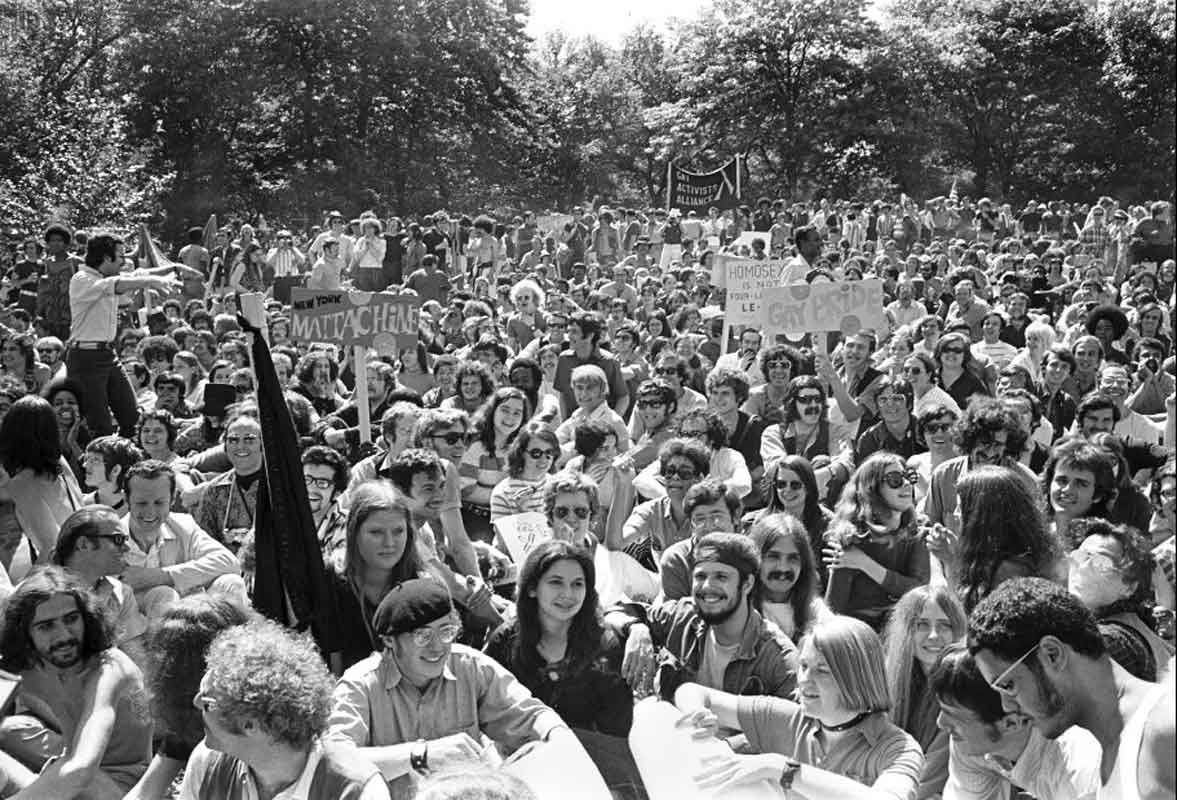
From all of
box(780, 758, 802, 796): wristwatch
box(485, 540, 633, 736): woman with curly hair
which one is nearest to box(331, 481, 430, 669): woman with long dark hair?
box(485, 540, 633, 736): woman with curly hair

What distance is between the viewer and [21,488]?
5.98m

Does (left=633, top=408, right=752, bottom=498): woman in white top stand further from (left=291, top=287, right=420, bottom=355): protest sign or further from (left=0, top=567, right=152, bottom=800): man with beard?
(left=0, top=567, right=152, bottom=800): man with beard

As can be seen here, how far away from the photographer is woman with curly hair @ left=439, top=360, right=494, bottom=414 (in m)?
8.92

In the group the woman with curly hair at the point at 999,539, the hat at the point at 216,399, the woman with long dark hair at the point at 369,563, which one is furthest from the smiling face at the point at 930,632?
the hat at the point at 216,399

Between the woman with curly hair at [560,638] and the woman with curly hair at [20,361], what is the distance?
673 cm

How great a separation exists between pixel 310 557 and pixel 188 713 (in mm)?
929

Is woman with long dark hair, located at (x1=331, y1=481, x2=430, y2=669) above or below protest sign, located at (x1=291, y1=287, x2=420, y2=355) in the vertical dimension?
below

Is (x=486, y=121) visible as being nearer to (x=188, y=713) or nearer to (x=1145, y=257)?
(x=1145, y=257)

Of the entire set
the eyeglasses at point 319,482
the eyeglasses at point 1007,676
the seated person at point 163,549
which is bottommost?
the seated person at point 163,549

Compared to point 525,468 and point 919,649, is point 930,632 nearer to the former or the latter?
point 919,649

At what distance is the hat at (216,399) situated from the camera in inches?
351

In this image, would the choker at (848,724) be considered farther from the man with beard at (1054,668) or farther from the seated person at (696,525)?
the seated person at (696,525)

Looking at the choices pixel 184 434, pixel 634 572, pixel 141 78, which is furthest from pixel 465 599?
→ pixel 141 78

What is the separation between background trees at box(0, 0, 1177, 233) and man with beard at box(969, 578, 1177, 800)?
99.5 ft
